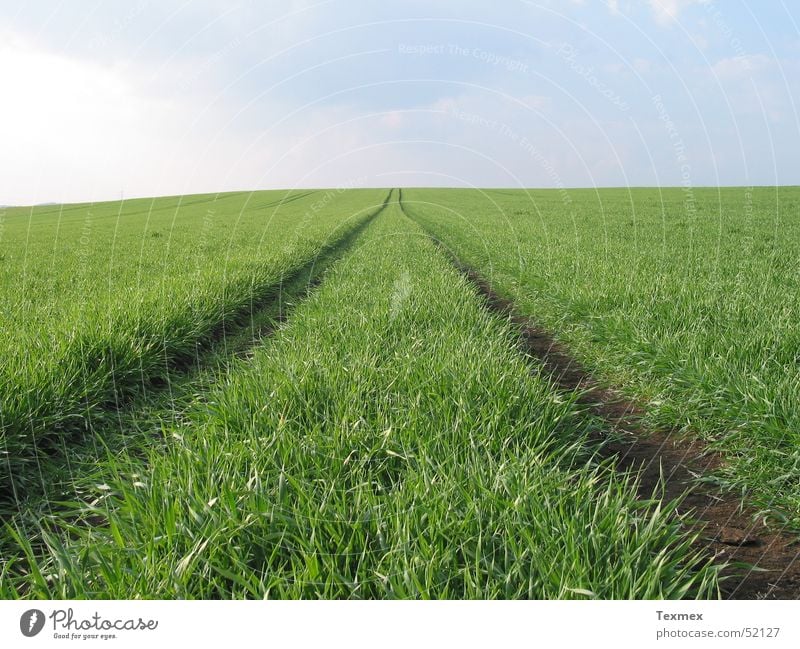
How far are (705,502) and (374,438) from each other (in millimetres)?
2335

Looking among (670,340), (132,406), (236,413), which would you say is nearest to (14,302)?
(132,406)

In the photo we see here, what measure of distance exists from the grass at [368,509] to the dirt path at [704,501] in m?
0.23

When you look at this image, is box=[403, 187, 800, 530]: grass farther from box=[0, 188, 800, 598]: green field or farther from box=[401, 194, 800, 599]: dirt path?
box=[401, 194, 800, 599]: dirt path

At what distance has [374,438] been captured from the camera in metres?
3.37

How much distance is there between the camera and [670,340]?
5496mm

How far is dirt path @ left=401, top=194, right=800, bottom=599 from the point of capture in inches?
111

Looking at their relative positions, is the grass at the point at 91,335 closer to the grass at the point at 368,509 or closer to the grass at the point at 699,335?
the grass at the point at 368,509

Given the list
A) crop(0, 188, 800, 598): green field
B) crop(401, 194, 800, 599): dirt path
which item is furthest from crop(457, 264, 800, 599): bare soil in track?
crop(0, 188, 800, 598): green field

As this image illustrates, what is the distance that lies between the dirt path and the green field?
0.13 m

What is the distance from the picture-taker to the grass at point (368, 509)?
2206mm
